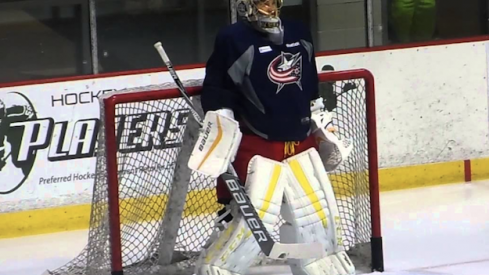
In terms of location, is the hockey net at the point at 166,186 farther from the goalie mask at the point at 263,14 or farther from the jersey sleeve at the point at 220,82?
the goalie mask at the point at 263,14

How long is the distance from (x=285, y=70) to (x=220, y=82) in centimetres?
23

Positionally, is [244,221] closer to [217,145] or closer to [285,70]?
[217,145]

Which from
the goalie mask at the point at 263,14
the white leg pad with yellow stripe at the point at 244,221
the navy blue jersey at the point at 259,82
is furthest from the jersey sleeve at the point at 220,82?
the white leg pad with yellow stripe at the point at 244,221

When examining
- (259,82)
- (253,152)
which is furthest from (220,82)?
(253,152)

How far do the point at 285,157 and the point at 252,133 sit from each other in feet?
0.47

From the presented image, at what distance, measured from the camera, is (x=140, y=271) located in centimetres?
432

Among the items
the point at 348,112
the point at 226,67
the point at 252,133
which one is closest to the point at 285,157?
the point at 252,133

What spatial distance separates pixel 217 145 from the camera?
379 cm

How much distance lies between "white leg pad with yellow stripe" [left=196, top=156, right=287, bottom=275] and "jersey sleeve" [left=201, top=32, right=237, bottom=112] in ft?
0.75

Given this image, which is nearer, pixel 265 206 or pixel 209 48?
pixel 265 206

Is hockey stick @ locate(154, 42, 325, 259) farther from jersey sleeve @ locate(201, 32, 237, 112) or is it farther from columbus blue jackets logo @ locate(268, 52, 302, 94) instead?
columbus blue jackets logo @ locate(268, 52, 302, 94)

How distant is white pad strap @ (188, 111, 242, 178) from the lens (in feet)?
12.4

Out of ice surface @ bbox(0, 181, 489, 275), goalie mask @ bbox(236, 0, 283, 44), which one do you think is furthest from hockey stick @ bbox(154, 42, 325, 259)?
ice surface @ bbox(0, 181, 489, 275)

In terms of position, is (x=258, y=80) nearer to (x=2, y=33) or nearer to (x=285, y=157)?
(x=285, y=157)
